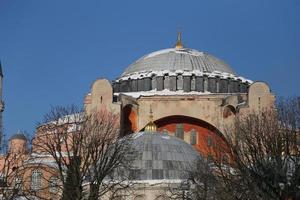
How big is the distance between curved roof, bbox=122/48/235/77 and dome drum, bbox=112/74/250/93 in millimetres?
1829

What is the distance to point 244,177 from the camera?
31.3 meters

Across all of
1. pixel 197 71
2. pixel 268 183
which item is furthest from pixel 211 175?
pixel 197 71

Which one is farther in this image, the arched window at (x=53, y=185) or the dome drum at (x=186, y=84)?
the dome drum at (x=186, y=84)

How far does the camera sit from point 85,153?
3612 centimetres

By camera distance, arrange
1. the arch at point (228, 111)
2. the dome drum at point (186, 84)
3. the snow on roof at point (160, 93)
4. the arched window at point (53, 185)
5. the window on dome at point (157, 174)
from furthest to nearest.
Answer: the dome drum at point (186, 84), the snow on roof at point (160, 93), the arch at point (228, 111), the window on dome at point (157, 174), the arched window at point (53, 185)

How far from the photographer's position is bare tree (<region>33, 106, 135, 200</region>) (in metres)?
34.3

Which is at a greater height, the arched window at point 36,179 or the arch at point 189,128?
the arch at point 189,128

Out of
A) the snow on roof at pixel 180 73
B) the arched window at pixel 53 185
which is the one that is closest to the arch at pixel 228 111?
the snow on roof at pixel 180 73

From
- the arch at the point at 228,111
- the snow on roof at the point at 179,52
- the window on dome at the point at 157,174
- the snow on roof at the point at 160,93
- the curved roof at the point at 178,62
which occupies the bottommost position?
the window on dome at the point at 157,174

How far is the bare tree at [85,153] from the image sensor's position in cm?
3431

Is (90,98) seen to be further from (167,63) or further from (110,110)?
(167,63)

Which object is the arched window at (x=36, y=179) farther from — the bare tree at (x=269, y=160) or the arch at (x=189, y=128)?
the bare tree at (x=269, y=160)

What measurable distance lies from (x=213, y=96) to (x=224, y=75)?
531 cm

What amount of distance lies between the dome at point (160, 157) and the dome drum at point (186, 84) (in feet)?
27.2
